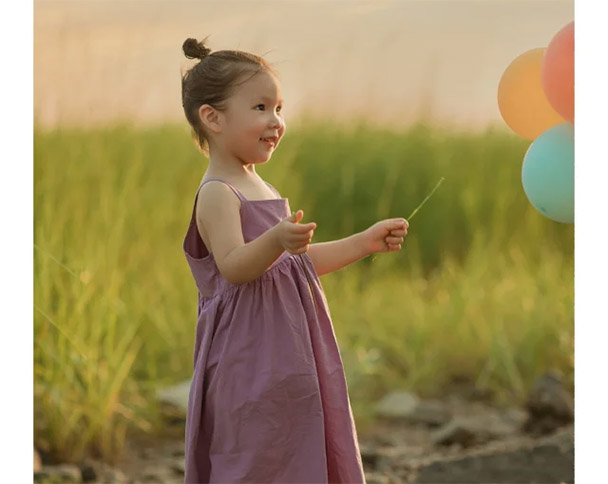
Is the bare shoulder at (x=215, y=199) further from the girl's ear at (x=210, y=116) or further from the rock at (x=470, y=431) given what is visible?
the rock at (x=470, y=431)

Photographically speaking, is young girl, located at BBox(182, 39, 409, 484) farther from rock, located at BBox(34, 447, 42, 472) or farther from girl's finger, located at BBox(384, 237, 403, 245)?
rock, located at BBox(34, 447, 42, 472)

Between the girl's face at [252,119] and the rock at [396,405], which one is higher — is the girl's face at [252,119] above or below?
above

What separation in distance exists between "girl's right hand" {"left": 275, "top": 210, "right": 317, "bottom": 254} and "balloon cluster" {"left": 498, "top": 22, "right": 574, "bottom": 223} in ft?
2.23

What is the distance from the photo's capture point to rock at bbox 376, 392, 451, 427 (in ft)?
10.2

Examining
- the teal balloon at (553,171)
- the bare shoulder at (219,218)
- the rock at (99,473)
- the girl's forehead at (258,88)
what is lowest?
the rock at (99,473)

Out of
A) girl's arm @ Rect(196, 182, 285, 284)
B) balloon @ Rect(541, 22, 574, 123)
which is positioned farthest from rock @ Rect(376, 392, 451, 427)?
girl's arm @ Rect(196, 182, 285, 284)

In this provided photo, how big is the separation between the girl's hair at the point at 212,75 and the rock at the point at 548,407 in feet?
5.22

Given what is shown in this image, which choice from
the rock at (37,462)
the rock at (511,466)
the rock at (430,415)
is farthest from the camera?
the rock at (430,415)

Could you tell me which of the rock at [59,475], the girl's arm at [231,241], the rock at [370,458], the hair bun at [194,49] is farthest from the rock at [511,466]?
the hair bun at [194,49]

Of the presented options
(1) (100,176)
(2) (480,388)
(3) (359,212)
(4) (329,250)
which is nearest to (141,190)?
(1) (100,176)

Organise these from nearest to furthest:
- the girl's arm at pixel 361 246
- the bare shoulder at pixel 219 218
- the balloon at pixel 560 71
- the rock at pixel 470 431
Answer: the bare shoulder at pixel 219 218, the girl's arm at pixel 361 246, the balloon at pixel 560 71, the rock at pixel 470 431

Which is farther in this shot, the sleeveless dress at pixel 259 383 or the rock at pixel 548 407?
the rock at pixel 548 407

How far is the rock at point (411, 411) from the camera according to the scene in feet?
10.2

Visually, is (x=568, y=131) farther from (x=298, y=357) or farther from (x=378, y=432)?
(x=378, y=432)
